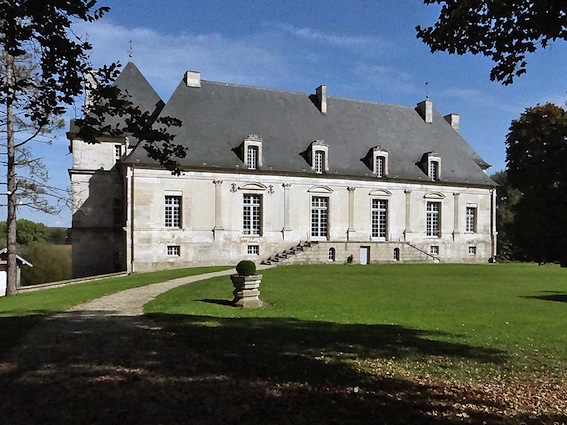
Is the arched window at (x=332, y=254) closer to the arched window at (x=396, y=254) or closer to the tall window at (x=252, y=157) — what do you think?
the arched window at (x=396, y=254)

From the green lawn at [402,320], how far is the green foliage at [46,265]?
23.3 meters

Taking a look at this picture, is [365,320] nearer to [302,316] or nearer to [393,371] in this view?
[302,316]

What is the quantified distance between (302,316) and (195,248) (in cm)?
1671

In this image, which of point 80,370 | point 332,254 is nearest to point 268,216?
point 332,254

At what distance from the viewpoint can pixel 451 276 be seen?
2019 centimetres

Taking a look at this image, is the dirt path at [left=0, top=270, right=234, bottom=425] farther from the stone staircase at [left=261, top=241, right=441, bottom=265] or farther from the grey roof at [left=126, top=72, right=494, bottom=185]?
the grey roof at [left=126, top=72, right=494, bottom=185]

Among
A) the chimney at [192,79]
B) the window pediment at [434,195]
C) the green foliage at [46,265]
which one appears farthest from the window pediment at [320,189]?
the green foliage at [46,265]

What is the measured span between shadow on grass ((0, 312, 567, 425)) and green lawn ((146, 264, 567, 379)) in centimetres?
8

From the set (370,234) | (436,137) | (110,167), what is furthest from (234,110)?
(436,137)

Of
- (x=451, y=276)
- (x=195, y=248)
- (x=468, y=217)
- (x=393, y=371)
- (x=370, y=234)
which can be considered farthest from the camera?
(x=468, y=217)

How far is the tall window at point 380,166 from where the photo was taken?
2994 cm

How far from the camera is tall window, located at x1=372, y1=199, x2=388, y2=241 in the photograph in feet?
98.3

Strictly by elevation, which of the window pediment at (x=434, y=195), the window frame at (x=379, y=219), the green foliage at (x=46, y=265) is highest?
the window pediment at (x=434, y=195)

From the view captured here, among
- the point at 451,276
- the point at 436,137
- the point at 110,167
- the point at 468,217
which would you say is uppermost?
the point at 436,137
